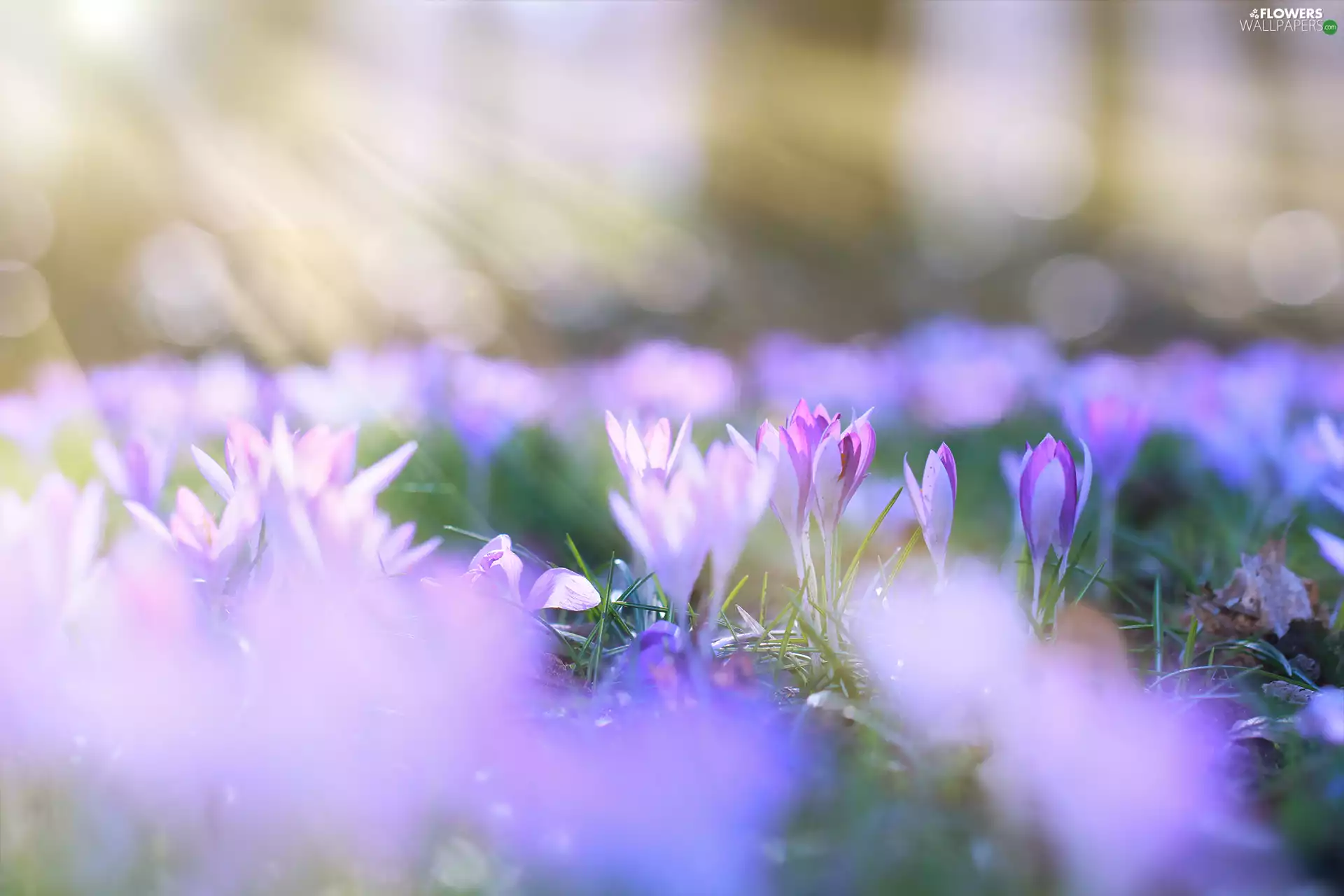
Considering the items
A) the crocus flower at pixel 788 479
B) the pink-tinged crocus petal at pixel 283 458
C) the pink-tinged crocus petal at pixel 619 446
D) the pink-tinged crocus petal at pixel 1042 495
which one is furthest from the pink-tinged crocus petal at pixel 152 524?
the pink-tinged crocus petal at pixel 1042 495

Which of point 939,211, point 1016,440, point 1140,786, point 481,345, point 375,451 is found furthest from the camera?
point 939,211

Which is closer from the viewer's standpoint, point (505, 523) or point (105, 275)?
point (505, 523)

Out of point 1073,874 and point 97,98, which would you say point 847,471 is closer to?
point 1073,874

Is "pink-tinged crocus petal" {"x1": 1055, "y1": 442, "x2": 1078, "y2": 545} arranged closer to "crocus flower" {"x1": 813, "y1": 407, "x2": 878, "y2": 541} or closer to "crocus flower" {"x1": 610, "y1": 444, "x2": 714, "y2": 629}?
"crocus flower" {"x1": 813, "y1": 407, "x2": 878, "y2": 541}

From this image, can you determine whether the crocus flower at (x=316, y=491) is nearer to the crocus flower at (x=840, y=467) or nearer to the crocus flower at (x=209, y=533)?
the crocus flower at (x=209, y=533)

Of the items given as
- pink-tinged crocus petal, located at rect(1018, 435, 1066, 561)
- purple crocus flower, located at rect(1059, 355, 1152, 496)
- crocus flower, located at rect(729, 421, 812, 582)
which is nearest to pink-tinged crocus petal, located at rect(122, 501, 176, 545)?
crocus flower, located at rect(729, 421, 812, 582)

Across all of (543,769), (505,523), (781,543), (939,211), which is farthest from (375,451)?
(939,211)

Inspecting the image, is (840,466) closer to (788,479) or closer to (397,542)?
(788,479)
